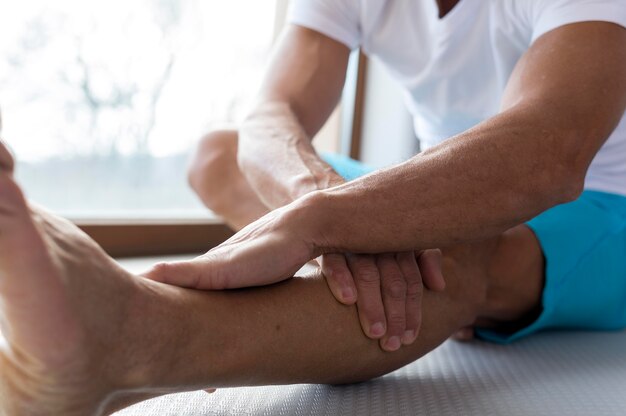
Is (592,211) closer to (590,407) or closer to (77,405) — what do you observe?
(590,407)

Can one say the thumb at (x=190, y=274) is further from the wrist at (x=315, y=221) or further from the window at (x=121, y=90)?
the window at (x=121, y=90)

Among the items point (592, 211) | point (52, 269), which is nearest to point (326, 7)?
point (592, 211)

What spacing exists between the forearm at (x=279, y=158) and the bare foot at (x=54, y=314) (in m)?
0.45

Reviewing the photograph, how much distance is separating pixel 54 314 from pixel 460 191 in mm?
483

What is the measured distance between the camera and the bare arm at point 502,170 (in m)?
0.83

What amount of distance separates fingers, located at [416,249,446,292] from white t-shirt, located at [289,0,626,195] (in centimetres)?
41

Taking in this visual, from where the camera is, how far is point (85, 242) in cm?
62

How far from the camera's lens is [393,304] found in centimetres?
85

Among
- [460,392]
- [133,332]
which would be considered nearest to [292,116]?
[460,392]

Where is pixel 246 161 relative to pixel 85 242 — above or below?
below

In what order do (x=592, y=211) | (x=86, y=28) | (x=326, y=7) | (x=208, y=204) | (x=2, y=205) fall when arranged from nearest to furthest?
(x=2, y=205), (x=592, y=211), (x=326, y=7), (x=208, y=204), (x=86, y=28)

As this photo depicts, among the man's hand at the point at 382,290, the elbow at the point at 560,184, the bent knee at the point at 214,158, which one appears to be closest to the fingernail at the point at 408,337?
the man's hand at the point at 382,290

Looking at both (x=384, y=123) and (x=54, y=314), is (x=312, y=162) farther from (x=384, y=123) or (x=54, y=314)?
(x=384, y=123)

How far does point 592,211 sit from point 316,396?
614 mm
